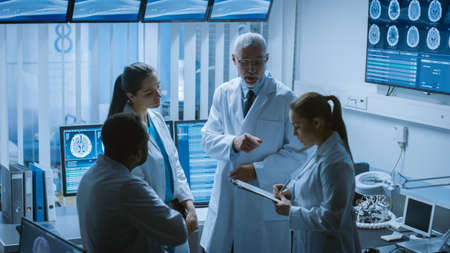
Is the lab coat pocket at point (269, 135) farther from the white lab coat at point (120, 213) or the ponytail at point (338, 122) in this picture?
the white lab coat at point (120, 213)

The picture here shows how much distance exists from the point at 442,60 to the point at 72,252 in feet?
6.83

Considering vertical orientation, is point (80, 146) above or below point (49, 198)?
above

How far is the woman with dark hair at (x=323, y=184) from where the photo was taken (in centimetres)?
175

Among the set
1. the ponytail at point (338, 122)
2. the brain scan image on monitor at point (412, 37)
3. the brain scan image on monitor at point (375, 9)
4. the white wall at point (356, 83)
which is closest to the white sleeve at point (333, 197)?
the ponytail at point (338, 122)

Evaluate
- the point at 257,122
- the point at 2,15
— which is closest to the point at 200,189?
the point at 257,122

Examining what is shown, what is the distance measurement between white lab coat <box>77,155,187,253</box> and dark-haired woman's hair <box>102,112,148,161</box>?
1.2 inches

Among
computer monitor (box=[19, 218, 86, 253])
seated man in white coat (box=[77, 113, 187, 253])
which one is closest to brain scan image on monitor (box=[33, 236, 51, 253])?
computer monitor (box=[19, 218, 86, 253])

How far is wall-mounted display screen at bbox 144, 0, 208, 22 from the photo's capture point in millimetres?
3238

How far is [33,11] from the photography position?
9.70ft

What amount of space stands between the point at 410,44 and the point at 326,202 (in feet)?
5.08

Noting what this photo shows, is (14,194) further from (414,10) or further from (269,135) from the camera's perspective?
(414,10)

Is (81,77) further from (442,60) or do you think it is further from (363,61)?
(442,60)

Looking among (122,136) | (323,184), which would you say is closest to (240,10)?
(323,184)

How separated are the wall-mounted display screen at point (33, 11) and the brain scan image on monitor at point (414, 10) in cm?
183
